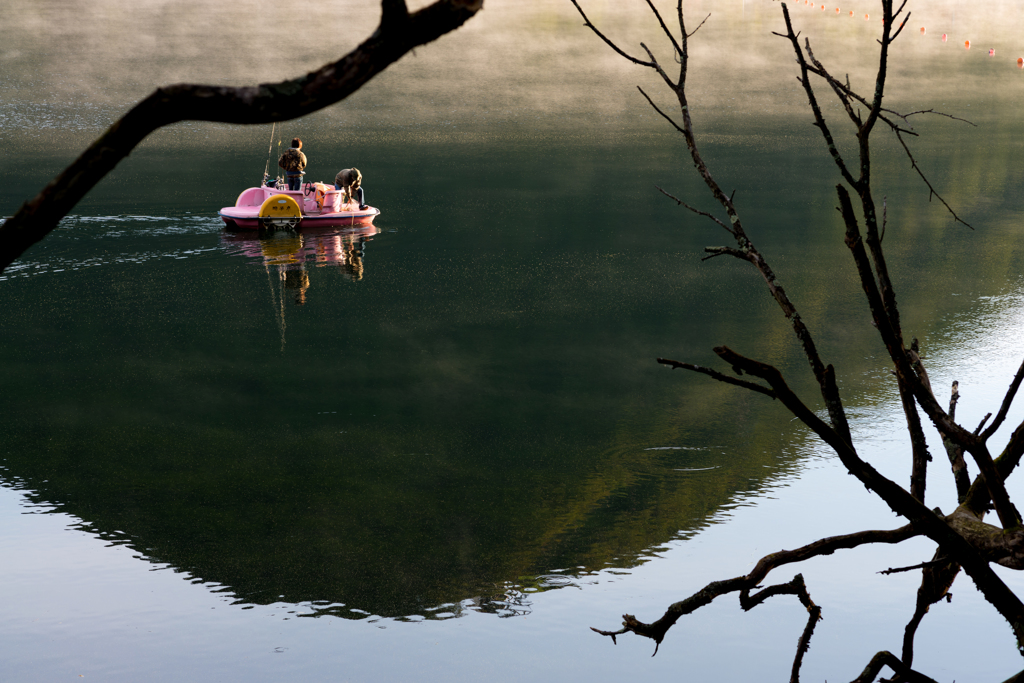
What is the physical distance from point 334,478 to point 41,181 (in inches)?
724

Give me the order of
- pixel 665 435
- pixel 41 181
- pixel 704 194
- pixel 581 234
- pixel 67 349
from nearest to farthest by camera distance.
A: pixel 665 435 → pixel 67 349 → pixel 581 234 → pixel 704 194 → pixel 41 181

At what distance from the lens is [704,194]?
20359 mm

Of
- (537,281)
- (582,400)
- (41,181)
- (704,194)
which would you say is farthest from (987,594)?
(41,181)

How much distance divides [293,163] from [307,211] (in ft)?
2.74

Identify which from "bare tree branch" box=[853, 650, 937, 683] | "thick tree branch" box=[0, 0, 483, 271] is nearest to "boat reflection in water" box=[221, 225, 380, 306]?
"thick tree branch" box=[0, 0, 483, 271]

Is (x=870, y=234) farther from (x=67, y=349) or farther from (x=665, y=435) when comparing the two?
(x=67, y=349)

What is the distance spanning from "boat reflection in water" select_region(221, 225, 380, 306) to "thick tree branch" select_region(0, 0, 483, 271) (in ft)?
33.3

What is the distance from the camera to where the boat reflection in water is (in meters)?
13.1

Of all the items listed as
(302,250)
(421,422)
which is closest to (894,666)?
(421,422)

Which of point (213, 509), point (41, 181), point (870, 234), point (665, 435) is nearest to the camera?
point (870, 234)

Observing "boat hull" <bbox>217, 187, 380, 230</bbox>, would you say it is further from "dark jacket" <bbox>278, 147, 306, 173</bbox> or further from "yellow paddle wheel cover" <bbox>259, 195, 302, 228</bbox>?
"dark jacket" <bbox>278, 147, 306, 173</bbox>

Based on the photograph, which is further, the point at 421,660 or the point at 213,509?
the point at 213,509

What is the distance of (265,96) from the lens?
175 centimetres

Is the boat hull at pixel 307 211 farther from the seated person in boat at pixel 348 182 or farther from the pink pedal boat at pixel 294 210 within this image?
the seated person in boat at pixel 348 182
